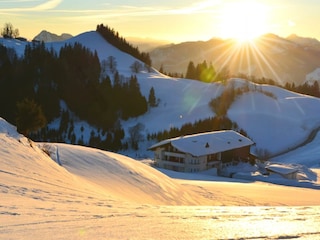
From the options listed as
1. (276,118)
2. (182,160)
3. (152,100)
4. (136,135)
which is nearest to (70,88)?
(152,100)

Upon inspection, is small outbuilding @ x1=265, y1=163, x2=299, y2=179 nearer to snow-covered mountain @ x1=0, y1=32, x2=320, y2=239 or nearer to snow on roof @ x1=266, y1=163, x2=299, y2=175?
snow on roof @ x1=266, y1=163, x2=299, y2=175

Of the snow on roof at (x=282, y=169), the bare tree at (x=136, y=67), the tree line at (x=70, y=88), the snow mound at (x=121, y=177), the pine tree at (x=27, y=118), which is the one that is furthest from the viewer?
the bare tree at (x=136, y=67)

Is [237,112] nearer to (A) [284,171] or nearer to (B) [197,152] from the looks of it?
(B) [197,152]

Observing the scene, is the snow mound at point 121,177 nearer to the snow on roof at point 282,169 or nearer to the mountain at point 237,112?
the snow on roof at point 282,169

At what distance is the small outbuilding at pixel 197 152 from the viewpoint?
4075 cm

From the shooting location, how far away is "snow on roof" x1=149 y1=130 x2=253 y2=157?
134 feet

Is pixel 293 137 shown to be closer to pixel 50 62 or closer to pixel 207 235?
pixel 50 62

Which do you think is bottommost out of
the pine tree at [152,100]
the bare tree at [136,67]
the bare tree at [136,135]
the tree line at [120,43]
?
the bare tree at [136,135]

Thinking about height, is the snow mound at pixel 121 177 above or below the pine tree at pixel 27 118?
below

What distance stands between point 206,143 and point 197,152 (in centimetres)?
217

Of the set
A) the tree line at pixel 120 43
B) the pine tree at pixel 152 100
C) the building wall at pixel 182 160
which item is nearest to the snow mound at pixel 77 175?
the building wall at pixel 182 160

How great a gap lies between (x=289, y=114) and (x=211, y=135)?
132 feet

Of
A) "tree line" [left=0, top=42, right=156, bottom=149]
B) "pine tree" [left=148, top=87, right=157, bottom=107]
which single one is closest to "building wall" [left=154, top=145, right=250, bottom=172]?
"tree line" [left=0, top=42, right=156, bottom=149]

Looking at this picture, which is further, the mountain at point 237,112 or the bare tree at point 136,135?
the mountain at point 237,112
